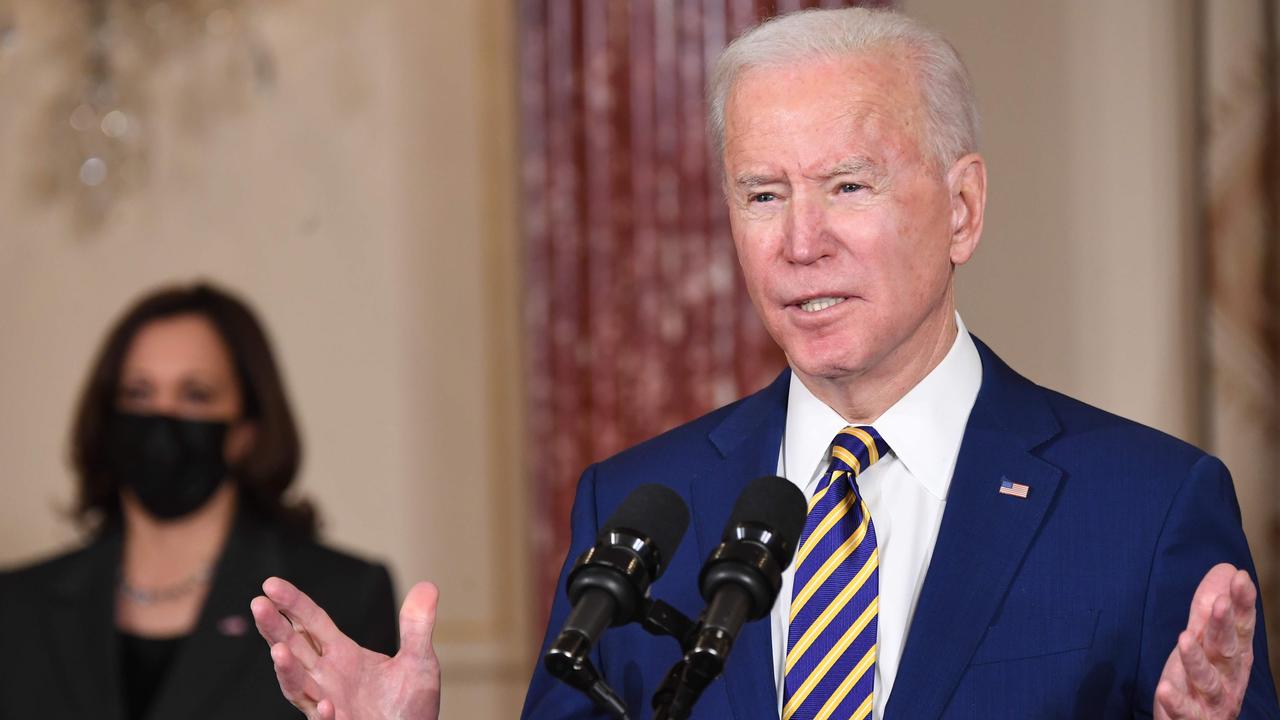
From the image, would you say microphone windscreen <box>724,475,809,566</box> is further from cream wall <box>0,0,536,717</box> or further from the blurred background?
cream wall <box>0,0,536,717</box>

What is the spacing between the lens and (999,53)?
407 centimetres

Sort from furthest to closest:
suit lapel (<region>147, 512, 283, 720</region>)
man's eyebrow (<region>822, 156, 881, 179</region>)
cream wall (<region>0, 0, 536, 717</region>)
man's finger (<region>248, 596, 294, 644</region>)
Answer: cream wall (<region>0, 0, 536, 717</region>) → suit lapel (<region>147, 512, 283, 720</region>) → man's eyebrow (<region>822, 156, 881, 179</region>) → man's finger (<region>248, 596, 294, 644</region>)

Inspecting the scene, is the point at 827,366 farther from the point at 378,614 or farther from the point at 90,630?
the point at 90,630

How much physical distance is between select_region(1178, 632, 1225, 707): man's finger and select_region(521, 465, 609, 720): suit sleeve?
70 cm

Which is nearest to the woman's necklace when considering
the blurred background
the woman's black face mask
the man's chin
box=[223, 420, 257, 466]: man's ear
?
the woman's black face mask

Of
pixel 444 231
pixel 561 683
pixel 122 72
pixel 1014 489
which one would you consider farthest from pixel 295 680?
pixel 122 72

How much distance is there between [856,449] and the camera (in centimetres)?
194

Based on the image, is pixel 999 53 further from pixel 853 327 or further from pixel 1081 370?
pixel 853 327

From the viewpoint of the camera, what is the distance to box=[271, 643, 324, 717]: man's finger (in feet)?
5.60

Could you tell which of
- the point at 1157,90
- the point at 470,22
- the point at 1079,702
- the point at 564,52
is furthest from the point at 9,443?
the point at 1079,702

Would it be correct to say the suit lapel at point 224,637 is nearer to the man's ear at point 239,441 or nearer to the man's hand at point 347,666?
the man's ear at point 239,441

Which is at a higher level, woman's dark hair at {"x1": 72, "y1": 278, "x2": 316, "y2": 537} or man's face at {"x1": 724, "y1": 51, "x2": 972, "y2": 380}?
man's face at {"x1": 724, "y1": 51, "x2": 972, "y2": 380}

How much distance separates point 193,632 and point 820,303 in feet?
7.06

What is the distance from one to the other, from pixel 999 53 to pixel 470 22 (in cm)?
154
